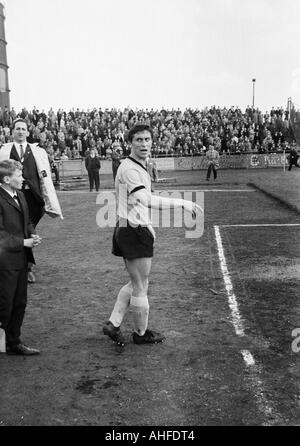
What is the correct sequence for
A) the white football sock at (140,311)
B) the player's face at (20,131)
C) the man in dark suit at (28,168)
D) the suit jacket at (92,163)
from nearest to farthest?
the white football sock at (140,311) → the player's face at (20,131) → the man in dark suit at (28,168) → the suit jacket at (92,163)

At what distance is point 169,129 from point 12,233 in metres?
32.8

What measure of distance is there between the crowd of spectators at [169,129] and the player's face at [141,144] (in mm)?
27788

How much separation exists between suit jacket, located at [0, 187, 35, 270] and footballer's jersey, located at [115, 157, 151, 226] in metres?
0.85

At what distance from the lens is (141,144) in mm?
4398

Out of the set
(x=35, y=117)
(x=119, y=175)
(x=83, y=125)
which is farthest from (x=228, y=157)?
(x=119, y=175)

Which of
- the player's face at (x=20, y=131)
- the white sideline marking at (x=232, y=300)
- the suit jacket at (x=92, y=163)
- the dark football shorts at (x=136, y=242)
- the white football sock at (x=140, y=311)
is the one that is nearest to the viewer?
the dark football shorts at (x=136, y=242)

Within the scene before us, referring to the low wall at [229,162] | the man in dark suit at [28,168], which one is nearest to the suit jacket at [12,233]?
the man in dark suit at [28,168]

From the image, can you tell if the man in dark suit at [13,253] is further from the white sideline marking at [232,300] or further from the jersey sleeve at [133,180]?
the white sideline marking at [232,300]

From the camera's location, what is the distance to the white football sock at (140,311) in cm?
457

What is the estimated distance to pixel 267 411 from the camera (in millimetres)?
3420

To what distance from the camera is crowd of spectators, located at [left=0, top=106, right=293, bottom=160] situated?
3338cm

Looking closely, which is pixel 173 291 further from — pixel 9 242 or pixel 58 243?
pixel 58 243

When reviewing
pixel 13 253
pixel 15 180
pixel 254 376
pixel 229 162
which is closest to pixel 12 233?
pixel 13 253

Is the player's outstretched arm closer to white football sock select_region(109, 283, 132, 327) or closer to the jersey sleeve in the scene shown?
the jersey sleeve
